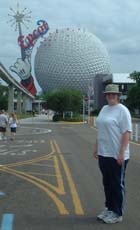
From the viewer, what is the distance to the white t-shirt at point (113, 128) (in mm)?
7703

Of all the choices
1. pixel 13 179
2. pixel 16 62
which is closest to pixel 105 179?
pixel 13 179

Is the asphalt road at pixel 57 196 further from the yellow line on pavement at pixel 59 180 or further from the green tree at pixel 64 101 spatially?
the green tree at pixel 64 101

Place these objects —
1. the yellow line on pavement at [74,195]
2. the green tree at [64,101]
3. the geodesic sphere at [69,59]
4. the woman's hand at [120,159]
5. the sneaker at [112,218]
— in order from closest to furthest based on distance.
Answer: the woman's hand at [120,159], the sneaker at [112,218], the yellow line on pavement at [74,195], the green tree at [64,101], the geodesic sphere at [69,59]

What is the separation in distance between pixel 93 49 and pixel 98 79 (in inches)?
373

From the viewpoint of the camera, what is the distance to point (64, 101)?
81375mm

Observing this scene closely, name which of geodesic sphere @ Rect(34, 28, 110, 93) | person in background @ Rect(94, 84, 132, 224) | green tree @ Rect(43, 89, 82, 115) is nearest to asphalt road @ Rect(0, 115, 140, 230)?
person in background @ Rect(94, 84, 132, 224)

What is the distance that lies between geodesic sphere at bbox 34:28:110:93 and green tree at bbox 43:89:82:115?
194 feet

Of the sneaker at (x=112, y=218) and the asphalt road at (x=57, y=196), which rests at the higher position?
the sneaker at (x=112, y=218)

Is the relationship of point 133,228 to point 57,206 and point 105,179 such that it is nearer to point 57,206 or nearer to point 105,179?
point 105,179

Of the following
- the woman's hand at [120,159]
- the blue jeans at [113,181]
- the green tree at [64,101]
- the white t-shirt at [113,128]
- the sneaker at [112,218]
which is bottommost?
the sneaker at [112,218]

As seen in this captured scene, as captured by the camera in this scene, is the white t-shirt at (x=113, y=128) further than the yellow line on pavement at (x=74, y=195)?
No

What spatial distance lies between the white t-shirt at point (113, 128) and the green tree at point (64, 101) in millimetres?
72551

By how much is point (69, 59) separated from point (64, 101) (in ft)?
201

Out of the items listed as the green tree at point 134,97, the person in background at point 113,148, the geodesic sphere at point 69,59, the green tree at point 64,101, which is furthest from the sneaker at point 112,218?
the geodesic sphere at point 69,59
